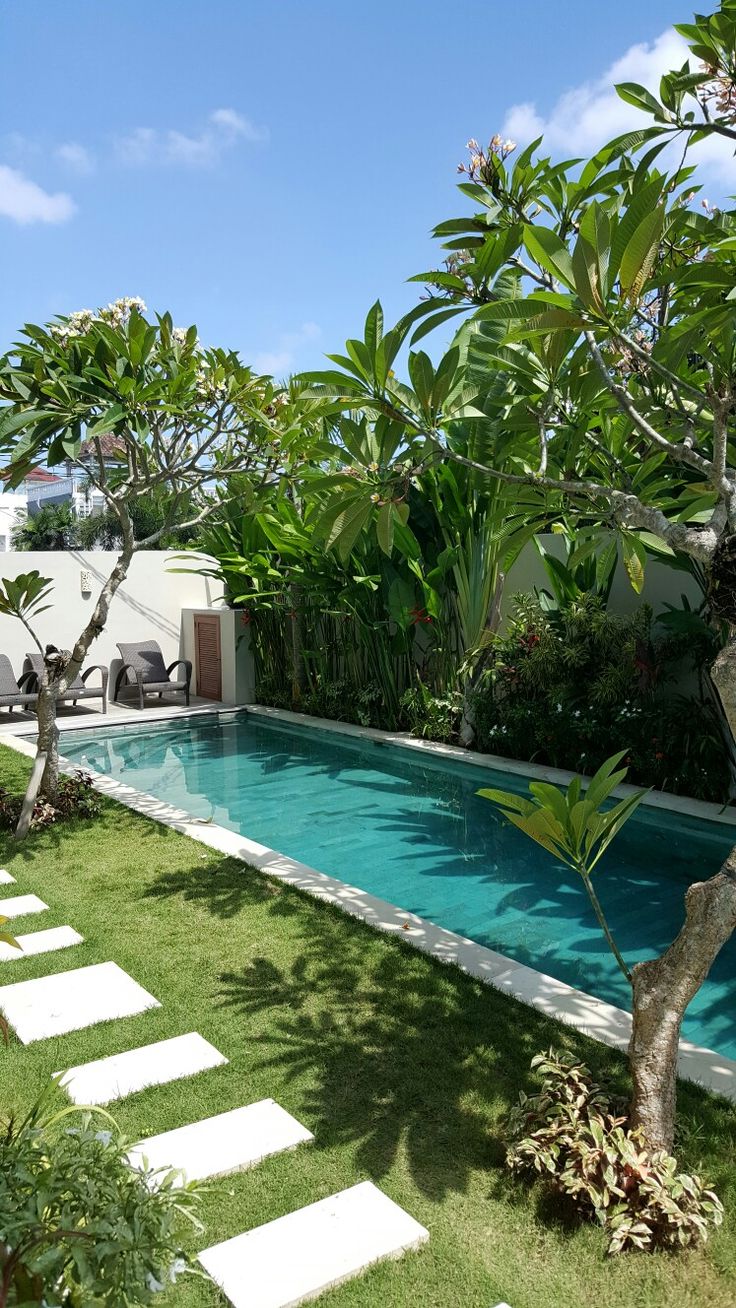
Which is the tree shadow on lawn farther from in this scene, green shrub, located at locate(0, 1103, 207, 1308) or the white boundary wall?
the white boundary wall

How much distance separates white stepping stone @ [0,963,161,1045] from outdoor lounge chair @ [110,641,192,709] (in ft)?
29.4

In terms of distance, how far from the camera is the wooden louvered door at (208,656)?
1378 cm

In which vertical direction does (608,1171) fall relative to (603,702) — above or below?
below

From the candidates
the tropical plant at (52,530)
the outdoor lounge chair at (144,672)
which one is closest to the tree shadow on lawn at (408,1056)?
the outdoor lounge chair at (144,672)

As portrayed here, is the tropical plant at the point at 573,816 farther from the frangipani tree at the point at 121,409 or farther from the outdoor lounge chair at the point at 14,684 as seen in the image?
the outdoor lounge chair at the point at 14,684

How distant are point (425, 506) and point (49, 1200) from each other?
9132mm

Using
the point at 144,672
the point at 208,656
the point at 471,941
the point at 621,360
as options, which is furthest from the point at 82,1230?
the point at 208,656

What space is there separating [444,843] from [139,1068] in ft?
12.6

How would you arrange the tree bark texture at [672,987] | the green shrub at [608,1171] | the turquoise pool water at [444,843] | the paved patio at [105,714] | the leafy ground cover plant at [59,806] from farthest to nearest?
the paved patio at [105,714] → the leafy ground cover plant at [59,806] → the turquoise pool water at [444,843] → the tree bark texture at [672,987] → the green shrub at [608,1171]

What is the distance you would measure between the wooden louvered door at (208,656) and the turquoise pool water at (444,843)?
9.47 feet

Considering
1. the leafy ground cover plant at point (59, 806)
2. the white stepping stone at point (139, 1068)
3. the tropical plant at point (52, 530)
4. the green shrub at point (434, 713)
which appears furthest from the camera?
the tropical plant at point (52, 530)

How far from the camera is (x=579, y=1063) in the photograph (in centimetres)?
291

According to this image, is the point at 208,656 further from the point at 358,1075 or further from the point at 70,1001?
the point at 358,1075

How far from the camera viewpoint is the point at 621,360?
3.04 m
